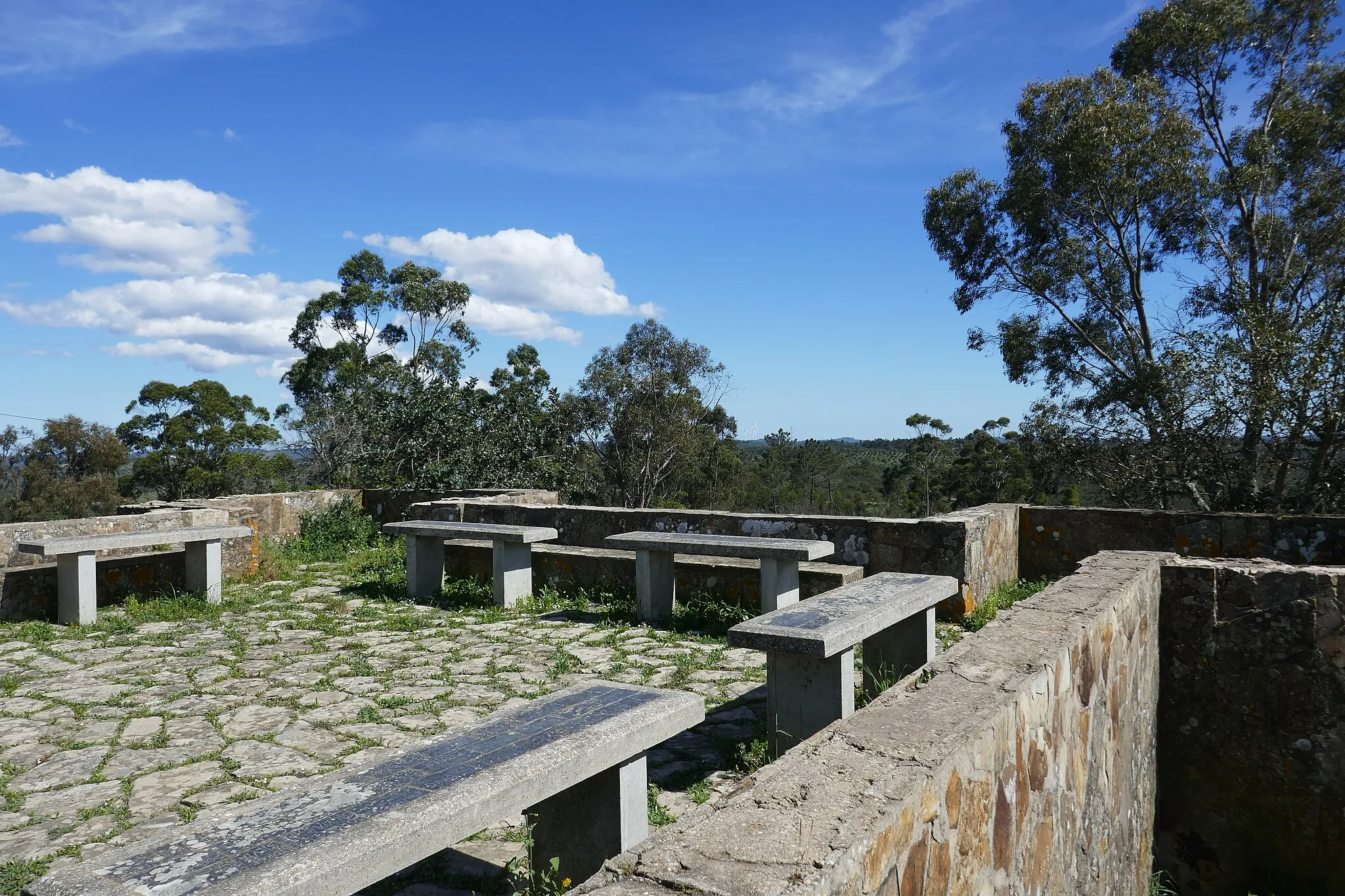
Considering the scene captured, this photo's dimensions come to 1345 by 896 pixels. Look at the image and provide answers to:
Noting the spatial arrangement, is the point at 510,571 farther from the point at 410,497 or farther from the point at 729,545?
the point at 410,497

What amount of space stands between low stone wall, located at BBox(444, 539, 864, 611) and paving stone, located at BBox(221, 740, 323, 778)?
10.3 ft

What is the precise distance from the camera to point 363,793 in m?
1.91

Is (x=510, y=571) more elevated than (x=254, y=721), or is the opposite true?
(x=510, y=571)

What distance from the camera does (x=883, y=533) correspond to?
614 cm

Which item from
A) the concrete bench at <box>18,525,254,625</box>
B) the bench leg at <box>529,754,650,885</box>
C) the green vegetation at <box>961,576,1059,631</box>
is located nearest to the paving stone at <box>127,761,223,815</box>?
the bench leg at <box>529,754,650,885</box>

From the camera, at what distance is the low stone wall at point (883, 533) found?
19.0ft

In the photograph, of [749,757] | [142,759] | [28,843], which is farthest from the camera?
[142,759]

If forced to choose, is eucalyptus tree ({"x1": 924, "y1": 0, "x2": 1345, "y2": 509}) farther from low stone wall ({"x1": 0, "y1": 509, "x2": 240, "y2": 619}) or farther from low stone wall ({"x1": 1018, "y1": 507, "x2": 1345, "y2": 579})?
low stone wall ({"x1": 0, "y1": 509, "x2": 240, "y2": 619})

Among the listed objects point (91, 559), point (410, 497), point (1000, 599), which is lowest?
point (1000, 599)

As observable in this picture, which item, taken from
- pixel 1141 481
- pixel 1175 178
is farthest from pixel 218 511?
pixel 1175 178

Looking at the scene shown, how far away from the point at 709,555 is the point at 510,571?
164 cm

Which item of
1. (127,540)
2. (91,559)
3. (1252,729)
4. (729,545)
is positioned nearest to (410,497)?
(127,540)

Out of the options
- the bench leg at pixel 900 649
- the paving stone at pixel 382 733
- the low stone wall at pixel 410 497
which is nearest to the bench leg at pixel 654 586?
the bench leg at pixel 900 649

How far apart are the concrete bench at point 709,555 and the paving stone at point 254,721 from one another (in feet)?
→ 8.21
